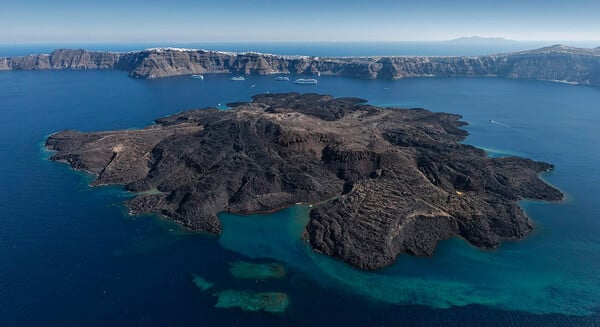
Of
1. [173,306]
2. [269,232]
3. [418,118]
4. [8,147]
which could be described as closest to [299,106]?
[418,118]

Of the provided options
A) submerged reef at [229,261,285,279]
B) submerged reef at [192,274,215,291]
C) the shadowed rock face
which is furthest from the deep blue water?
the shadowed rock face

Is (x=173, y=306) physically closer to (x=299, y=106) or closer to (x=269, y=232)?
(x=269, y=232)

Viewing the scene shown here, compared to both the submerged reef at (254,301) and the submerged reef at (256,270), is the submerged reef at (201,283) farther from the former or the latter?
the submerged reef at (256,270)

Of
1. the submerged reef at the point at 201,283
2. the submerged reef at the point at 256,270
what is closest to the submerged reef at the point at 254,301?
the submerged reef at the point at 201,283

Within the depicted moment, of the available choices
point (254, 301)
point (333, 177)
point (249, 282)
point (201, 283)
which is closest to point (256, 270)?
point (249, 282)

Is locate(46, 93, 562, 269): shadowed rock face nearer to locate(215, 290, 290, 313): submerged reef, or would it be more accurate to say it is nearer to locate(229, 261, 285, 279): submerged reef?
locate(229, 261, 285, 279): submerged reef

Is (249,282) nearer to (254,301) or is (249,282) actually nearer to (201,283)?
(254,301)
